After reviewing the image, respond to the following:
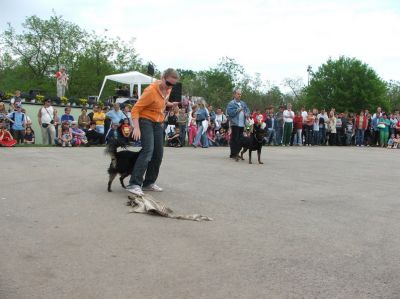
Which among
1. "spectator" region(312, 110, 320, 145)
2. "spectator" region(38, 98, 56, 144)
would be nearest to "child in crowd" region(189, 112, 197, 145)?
"spectator" region(38, 98, 56, 144)

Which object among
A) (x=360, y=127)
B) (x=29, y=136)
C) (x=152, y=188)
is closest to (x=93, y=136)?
(x=29, y=136)

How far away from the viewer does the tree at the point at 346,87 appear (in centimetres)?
6141

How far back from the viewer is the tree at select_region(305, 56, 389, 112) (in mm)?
61406

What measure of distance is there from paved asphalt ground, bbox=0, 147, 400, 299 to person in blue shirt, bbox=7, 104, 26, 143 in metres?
8.59

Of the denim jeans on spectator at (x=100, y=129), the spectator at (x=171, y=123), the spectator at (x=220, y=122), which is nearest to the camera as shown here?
the denim jeans on spectator at (x=100, y=129)

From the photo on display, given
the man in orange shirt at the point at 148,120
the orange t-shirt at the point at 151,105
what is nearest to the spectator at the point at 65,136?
the man in orange shirt at the point at 148,120

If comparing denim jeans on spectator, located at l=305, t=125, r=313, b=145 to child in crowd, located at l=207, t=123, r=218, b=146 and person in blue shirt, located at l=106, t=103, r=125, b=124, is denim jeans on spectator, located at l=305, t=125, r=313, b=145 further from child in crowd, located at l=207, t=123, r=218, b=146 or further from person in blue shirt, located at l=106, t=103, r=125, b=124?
person in blue shirt, located at l=106, t=103, r=125, b=124

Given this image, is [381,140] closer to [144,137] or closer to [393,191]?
[393,191]

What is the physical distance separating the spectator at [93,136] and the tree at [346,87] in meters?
47.1

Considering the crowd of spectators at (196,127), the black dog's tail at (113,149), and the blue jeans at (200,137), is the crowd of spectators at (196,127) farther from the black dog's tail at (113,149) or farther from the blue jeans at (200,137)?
the black dog's tail at (113,149)

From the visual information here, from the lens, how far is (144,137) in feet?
24.2

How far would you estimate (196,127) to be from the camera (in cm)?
2091

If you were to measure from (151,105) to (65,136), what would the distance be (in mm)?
10843

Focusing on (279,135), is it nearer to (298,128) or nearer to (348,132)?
(298,128)
